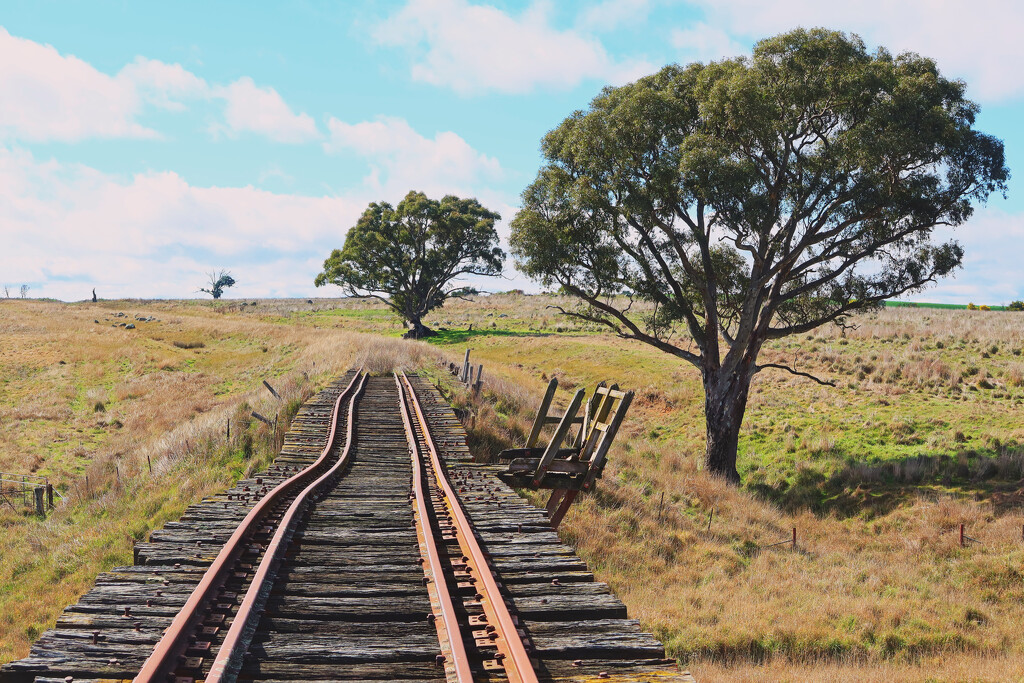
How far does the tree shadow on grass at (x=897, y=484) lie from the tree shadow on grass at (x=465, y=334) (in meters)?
34.3

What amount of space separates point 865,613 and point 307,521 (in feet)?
30.2

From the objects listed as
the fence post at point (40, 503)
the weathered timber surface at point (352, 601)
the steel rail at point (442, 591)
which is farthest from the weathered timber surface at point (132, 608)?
the fence post at point (40, 503)

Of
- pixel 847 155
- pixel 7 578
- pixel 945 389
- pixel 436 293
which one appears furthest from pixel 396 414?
pixel 436 293

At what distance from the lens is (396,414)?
17141 mm

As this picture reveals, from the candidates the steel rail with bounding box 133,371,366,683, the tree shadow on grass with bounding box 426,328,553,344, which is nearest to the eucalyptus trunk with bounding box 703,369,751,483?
the steel rail with bounding box 133,371,366,683

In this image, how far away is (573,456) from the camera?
11.9 metres

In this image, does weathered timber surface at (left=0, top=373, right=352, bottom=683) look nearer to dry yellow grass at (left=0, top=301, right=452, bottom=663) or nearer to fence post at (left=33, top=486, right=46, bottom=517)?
dry yellow grass at (left=0, top=301, right=452, bottom=663)

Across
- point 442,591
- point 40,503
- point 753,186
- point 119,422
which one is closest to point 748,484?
point 753,186

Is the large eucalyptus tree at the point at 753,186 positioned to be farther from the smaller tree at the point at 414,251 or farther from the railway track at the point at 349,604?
the smaller tree at the point at 414,251

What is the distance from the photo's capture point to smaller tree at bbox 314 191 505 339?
57688mm

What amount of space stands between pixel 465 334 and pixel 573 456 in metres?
45.8

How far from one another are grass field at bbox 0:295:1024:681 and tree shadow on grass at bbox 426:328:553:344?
13507 mm

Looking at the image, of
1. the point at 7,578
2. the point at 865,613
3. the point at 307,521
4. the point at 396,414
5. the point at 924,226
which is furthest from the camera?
the point at 924,226

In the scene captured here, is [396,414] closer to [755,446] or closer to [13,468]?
[13,468]
